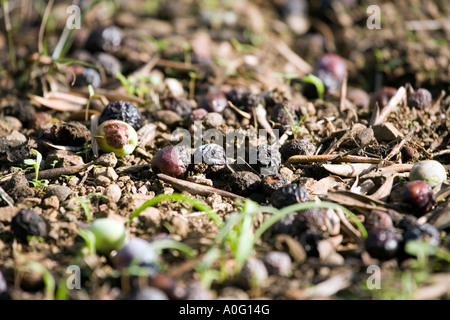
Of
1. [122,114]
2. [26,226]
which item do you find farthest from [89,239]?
[122,114]

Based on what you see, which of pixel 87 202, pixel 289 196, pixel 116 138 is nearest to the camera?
pixel 289 196

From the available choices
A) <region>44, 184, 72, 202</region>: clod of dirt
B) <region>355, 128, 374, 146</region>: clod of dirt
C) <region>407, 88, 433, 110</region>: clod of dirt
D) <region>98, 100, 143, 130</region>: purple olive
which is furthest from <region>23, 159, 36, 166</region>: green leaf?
<region>407, 88, 433, 110</region>: clod of dirt

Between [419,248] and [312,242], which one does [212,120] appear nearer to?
[312,242]

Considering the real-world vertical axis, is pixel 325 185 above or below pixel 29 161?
below

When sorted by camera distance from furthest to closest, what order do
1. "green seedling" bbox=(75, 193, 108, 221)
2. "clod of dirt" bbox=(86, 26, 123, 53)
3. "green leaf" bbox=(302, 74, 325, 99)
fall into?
1. "clod of dirt" bbox=(86, 26, 123, 53)
2. "green leaf" bbox=(302, 74, 325, 99)
3. "green seedling" bbox=(75, 193, 108, 221)

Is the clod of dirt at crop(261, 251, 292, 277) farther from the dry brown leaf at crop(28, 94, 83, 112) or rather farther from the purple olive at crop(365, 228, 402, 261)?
the dry brown leaf at crop(28, 94, 83, 112)

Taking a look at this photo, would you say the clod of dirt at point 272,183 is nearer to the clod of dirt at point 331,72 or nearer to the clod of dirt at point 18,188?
the clod of dirt at point 18,188

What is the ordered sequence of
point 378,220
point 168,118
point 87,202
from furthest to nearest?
point 168,118 < point 87,202 < point 378,220
